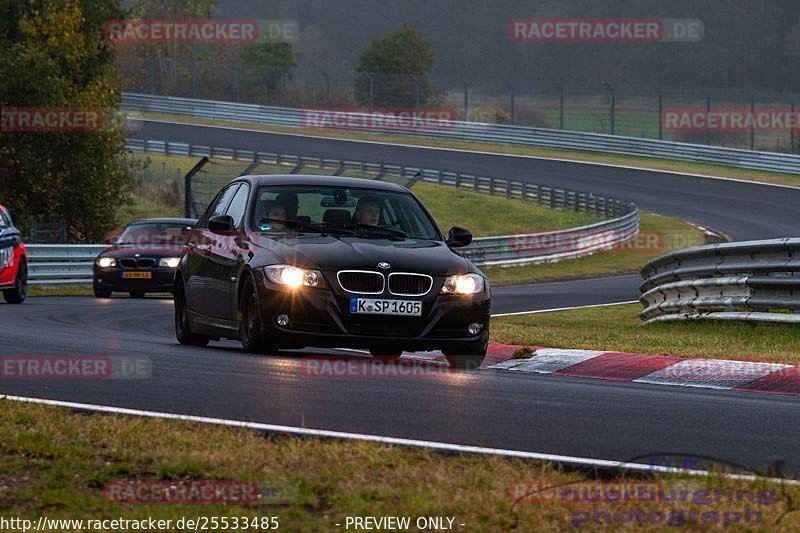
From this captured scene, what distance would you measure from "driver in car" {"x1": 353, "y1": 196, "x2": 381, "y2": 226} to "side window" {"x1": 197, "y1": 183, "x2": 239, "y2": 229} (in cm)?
148

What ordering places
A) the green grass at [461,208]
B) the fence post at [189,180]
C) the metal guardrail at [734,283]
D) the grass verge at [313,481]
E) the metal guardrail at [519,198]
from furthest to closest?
the green grass at [461,208] < the metal guardrail at [519,198] < the fence post at [189,180] < the metal guardrail at [734,283] < the grass verge at [313,481]

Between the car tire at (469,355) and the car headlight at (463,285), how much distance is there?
39 cm

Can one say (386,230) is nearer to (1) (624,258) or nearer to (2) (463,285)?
(2) (463,285)

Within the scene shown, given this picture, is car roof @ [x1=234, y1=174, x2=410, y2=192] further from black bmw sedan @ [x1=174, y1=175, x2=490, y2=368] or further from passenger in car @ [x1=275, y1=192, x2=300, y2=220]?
passenger in car @ [x1=275, y1=192, x2=300, y2=220]

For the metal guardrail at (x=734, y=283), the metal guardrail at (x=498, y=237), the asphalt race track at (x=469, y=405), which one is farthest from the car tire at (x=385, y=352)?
the metal guardrail at (x=498, y=237)

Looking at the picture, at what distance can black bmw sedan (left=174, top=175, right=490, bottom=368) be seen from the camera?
10.7 m

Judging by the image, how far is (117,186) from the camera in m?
36.3

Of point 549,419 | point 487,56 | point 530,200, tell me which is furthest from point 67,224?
point 487,56

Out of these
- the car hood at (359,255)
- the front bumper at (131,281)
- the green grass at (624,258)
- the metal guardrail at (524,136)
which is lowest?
the green grass at (624,258)

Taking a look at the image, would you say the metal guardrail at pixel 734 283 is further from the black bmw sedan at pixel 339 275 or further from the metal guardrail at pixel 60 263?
the metal guardrail at pixel 60 263

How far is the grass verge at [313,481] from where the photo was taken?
17.2ft

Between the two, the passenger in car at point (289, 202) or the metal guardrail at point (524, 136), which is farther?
the metal guardrail at point (524, 136)

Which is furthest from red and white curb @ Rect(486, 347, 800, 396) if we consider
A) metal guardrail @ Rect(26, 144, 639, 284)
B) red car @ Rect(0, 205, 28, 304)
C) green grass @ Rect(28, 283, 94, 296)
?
metal guardrail @ Rect(26, 144, 639, 284)

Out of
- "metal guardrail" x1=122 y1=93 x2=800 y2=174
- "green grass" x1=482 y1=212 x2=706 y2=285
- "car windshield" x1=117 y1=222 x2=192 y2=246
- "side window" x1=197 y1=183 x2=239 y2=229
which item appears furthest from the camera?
"metal guardrail" x1=122 y1=93 x2=800 y2=174
